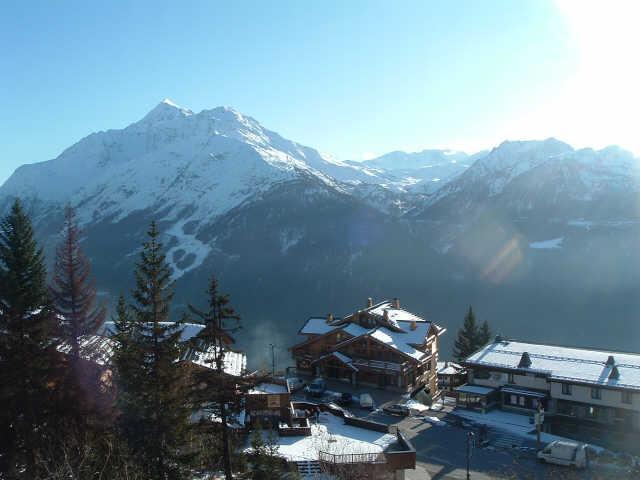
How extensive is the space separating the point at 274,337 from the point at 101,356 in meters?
72.2

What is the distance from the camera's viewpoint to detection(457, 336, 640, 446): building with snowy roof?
32.6 m

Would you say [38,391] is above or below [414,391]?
above

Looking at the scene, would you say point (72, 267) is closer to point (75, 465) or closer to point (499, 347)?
point (75, 465)

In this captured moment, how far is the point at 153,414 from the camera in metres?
16.0

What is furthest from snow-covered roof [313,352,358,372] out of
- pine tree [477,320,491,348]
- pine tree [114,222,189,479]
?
pine tree [114,222,189,479]

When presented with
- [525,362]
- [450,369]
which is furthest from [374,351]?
[525,362]

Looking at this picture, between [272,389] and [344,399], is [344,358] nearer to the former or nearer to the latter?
[344,399]

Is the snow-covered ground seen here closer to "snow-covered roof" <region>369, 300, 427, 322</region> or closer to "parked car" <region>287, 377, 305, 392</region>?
"snow-covered roof" <region>369, 300, 427, 322</region>

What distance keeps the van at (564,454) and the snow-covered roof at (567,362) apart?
6.90m

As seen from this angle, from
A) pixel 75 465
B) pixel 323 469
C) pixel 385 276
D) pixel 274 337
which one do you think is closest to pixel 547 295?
pixel 385 276

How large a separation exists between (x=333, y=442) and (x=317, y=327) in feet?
76.4

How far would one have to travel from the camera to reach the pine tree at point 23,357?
53.4 ft

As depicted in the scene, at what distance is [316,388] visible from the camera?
131ft

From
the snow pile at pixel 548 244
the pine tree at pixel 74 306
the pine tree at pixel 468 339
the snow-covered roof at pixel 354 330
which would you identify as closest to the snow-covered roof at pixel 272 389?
the pine tree at pixel 74 306
